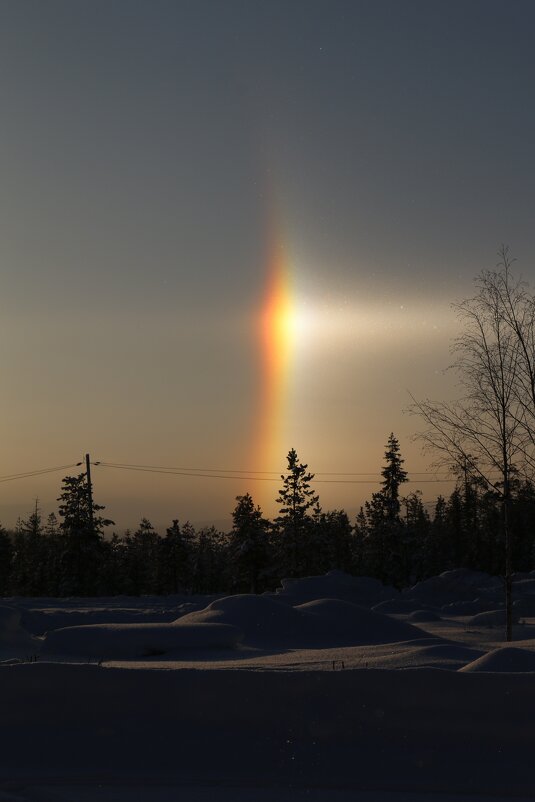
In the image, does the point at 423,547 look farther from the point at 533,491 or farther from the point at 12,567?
the point at 533,491

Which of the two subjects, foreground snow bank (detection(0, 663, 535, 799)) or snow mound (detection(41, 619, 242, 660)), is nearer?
foreground snow bank (detection(0, 663, 535, 799))

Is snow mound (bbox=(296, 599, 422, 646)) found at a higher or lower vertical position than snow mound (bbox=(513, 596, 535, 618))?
higher

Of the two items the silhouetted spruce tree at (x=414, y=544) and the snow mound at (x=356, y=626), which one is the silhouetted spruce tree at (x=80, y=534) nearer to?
the silhouetted spruce tree at (x=414, y=544)

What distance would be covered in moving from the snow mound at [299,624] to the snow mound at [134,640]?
4.71ft

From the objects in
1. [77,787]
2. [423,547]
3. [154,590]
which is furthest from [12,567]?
[77,787]

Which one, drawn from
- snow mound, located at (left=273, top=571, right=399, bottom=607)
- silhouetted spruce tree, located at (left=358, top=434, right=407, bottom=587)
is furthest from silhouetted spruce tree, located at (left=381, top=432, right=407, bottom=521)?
snow mound, located at (left=273, top=571, right=399, bottom=607)

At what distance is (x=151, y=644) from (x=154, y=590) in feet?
286

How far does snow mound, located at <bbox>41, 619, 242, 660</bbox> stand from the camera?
33.6ft

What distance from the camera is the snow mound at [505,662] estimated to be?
671cm

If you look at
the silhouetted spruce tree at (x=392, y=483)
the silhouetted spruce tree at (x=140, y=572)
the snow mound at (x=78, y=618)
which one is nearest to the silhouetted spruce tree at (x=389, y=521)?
the silhouetted spruce tree at (x=392, y=483)

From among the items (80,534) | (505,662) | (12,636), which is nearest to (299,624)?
(12,636)

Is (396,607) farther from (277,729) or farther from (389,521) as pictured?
(389,521)

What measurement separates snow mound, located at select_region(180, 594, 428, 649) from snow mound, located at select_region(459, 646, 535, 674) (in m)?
5.45

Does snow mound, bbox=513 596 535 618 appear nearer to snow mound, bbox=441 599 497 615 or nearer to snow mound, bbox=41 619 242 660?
snow mound, bbox=441 599 497 615
